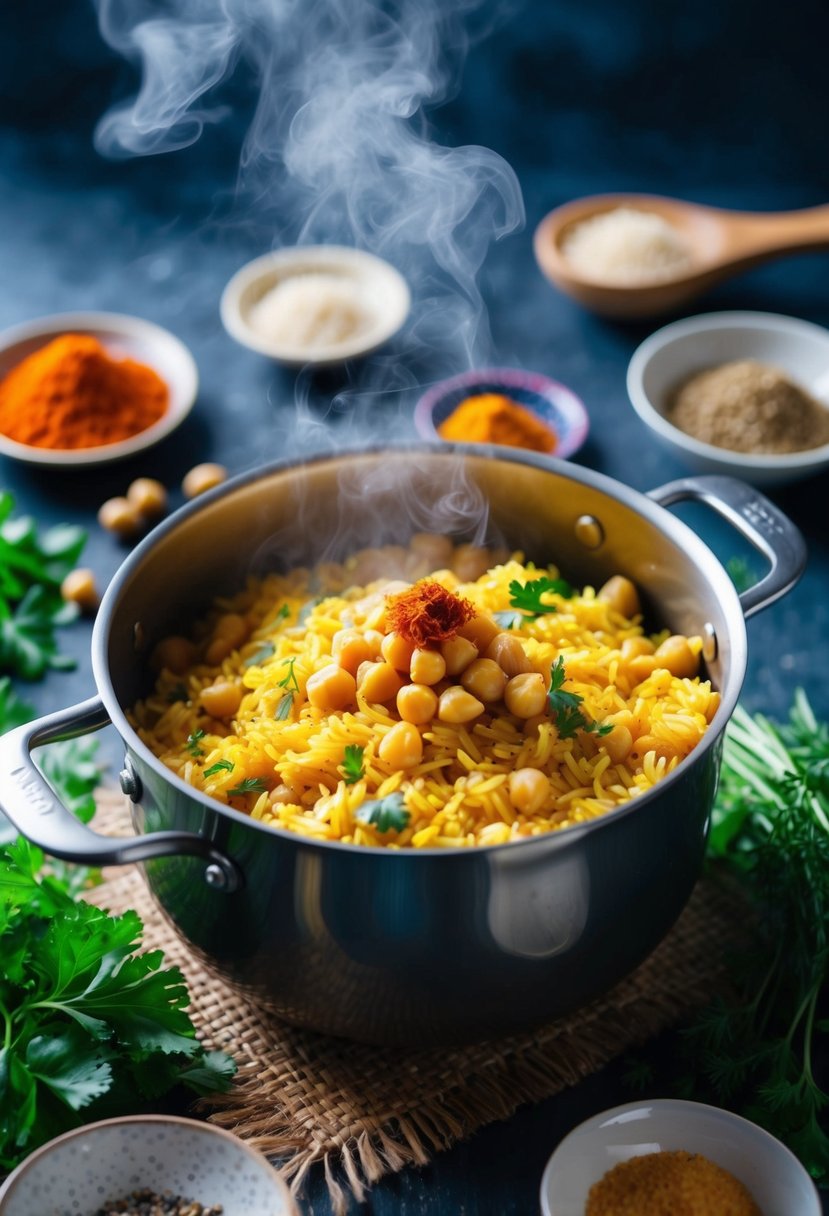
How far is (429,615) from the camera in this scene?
1.91 meters

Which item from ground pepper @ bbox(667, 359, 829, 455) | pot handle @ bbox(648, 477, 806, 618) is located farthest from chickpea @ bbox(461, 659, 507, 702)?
ground pepper @ bbox(667, 359, 829, 455)

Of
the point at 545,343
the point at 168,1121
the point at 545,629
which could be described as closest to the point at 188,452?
the point at 545,343

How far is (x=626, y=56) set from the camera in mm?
5027

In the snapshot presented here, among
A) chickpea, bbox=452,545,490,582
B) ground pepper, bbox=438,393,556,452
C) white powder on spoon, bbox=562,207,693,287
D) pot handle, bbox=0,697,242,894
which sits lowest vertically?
ground pepper, bbox=438,393,556,452

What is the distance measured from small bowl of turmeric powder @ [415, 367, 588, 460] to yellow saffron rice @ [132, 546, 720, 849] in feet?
3.28

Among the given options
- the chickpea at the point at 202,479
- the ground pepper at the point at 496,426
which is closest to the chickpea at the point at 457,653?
the ground pepper at the point at 496,426

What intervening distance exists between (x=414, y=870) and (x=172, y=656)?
0.91 metres

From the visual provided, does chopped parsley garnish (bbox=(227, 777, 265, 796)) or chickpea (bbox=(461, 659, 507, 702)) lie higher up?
chickpea (bbox=(461, 659, 507, 702))

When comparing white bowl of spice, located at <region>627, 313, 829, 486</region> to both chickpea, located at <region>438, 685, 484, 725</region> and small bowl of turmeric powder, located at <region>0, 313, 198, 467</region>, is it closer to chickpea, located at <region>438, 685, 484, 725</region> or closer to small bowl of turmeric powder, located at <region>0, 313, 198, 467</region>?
small bowl of turmeric powder, located at <region>0, 313, 198, 467</region>

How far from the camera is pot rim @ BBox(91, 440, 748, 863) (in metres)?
1.59

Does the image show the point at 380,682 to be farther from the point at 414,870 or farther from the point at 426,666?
the point at 414,870

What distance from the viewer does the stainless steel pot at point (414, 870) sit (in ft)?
5.32

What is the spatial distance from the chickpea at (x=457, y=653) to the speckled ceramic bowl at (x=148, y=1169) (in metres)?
0.76

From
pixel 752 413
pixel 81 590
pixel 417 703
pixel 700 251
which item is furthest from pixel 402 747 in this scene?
pixel 700 251
